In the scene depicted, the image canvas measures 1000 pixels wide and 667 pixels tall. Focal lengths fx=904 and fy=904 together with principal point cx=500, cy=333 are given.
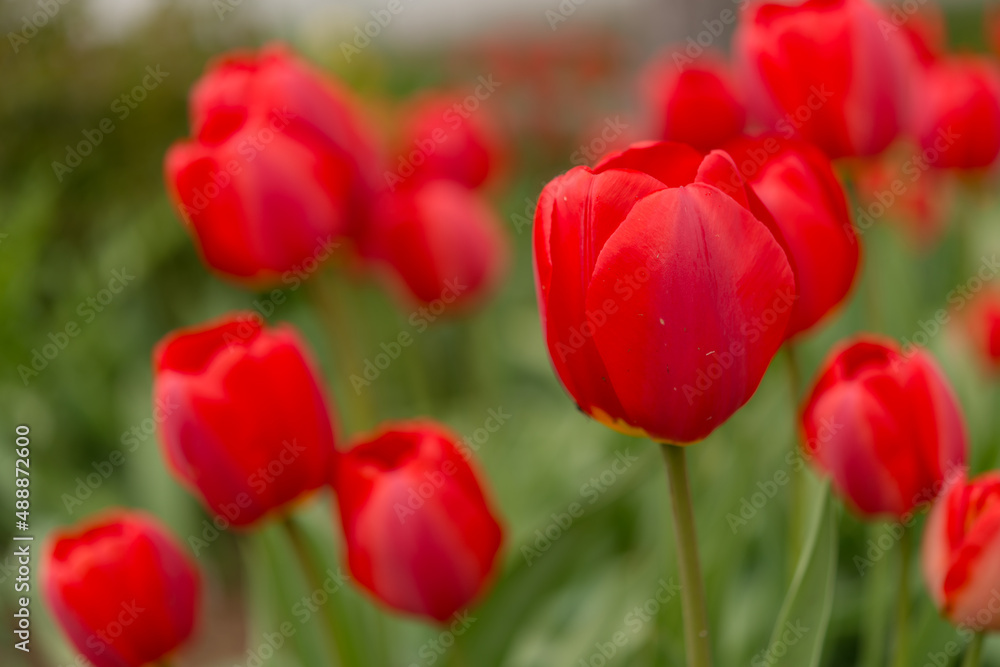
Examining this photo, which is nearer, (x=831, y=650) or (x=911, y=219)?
(x=831, y=650)

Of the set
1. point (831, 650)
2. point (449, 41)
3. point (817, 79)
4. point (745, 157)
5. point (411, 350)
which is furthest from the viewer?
point (449, 41)

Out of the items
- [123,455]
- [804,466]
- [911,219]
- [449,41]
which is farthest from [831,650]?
[449,41]

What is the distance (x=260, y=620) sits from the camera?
1.14 meters

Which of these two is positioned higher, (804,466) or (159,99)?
(159,99)

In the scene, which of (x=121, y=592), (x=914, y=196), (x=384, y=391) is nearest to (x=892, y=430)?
(x=121, y=592)

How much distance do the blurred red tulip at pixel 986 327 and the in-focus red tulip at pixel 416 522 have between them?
981 mm

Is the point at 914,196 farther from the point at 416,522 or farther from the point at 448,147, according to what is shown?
the point at 416,522

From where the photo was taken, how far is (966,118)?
50.5 inches

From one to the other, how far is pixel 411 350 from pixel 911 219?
1190mm

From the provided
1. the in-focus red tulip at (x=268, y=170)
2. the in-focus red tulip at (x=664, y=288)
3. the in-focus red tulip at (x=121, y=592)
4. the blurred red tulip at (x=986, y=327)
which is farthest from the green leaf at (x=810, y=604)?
the blurred red tulip at (x=986, y=327)

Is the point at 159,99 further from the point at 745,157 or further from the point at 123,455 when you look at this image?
the point at 745,157

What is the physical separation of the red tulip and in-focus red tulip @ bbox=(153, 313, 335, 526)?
1.20ft

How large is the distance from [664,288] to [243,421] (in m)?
0.36

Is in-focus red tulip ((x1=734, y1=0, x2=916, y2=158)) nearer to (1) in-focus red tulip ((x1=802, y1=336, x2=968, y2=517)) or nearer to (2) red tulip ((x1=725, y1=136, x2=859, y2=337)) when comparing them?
(2) red tulip ((x1=725, y1=136, x2=859, y2=337))
